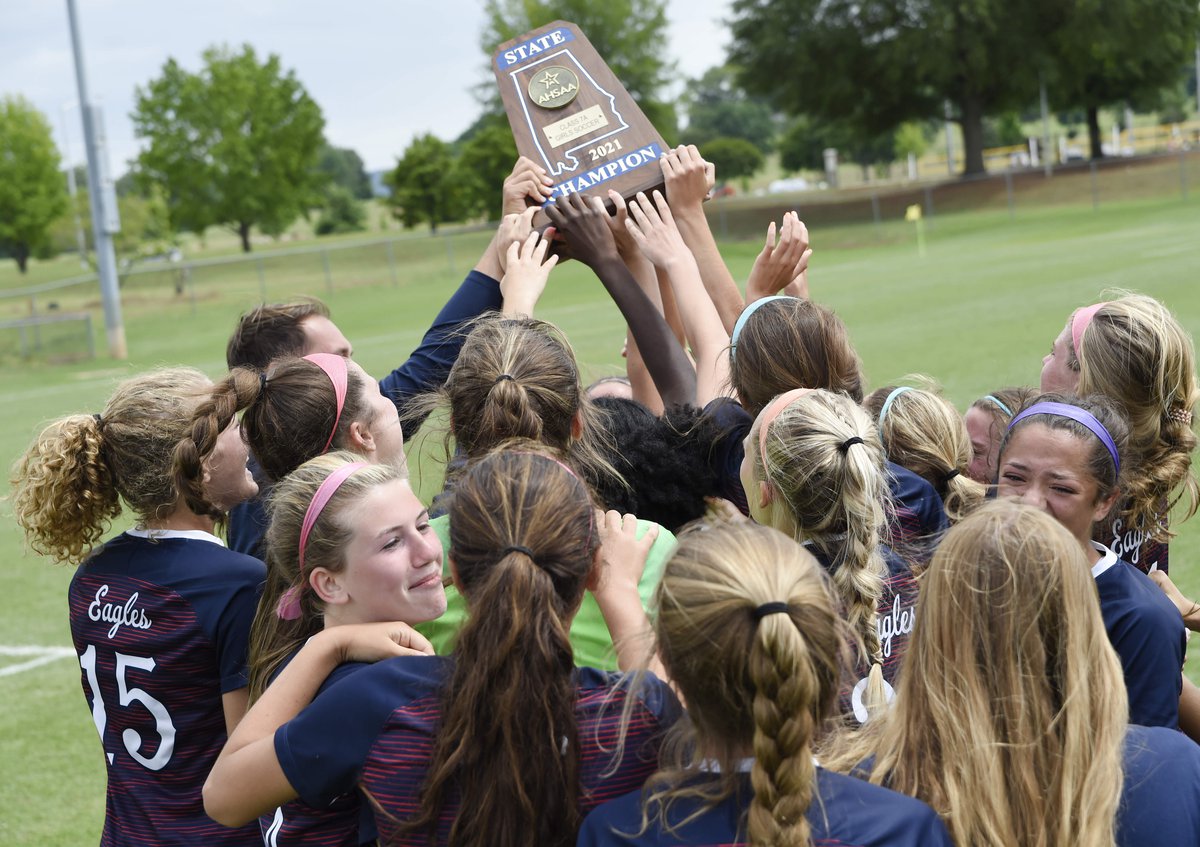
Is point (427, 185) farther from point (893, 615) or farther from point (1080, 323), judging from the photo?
point (893, 615)

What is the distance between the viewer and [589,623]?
2.60m

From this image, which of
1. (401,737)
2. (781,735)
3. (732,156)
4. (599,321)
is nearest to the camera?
(781,735)

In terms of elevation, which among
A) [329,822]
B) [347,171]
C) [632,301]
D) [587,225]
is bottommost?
[329,822]

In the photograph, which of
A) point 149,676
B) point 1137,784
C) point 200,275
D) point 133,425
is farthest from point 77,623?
point 200,275

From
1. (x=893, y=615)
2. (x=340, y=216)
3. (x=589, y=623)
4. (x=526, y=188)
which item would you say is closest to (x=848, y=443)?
(x=893, y=615)

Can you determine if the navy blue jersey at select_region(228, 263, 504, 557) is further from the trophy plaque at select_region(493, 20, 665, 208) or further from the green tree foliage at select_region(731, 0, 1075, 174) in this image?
the green tree foliage at select_region(731, 0, 1075, 174)

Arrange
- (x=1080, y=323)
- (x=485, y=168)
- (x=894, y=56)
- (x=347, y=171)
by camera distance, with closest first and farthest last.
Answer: (x=1080, y=323)
(x=894, y=56)
(x=485, y=168)
(x=347, y=171)

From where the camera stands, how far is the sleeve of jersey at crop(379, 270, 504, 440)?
4.02 metres

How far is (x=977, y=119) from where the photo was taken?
1914 inches

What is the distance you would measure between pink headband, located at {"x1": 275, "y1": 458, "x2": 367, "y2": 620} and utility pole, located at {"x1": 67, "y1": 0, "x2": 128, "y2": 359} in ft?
75.7

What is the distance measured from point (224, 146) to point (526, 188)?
5829 cm

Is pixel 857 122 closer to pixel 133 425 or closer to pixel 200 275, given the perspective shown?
pixel 200 275

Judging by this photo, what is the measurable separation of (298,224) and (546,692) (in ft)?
277

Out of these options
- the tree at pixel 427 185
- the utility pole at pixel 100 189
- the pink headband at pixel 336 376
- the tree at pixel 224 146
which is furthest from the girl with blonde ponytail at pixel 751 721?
the tree at pixel 224 146
